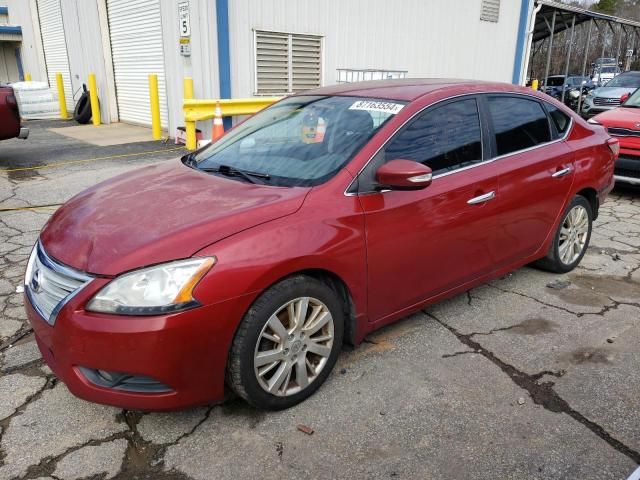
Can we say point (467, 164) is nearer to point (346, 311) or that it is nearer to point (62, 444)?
point (346, 311)

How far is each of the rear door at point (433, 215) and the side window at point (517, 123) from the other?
0.23 m

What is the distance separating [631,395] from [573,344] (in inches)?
22.8

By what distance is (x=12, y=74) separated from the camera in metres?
20.9

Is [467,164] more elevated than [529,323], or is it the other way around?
[467,164]

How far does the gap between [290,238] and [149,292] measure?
70 centimetres

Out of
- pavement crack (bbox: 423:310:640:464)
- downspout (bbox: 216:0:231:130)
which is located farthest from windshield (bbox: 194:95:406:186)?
downspout (bbox: 216:0:231:130)

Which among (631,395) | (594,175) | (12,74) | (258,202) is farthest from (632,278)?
(12,74)

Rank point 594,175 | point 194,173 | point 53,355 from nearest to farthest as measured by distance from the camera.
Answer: point 53,355 → point 194,173 → point 594,175

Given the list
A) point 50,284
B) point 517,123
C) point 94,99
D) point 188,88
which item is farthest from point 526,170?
point 94,99

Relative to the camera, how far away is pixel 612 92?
49.0ft

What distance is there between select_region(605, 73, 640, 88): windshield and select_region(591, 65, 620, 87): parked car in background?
178 inches

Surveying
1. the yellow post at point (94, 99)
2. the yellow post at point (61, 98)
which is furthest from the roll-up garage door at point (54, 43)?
the yellow post at point (94, 99)

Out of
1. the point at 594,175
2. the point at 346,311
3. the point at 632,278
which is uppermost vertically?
the point at 594,175

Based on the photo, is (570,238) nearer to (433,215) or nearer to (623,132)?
(433,215)
